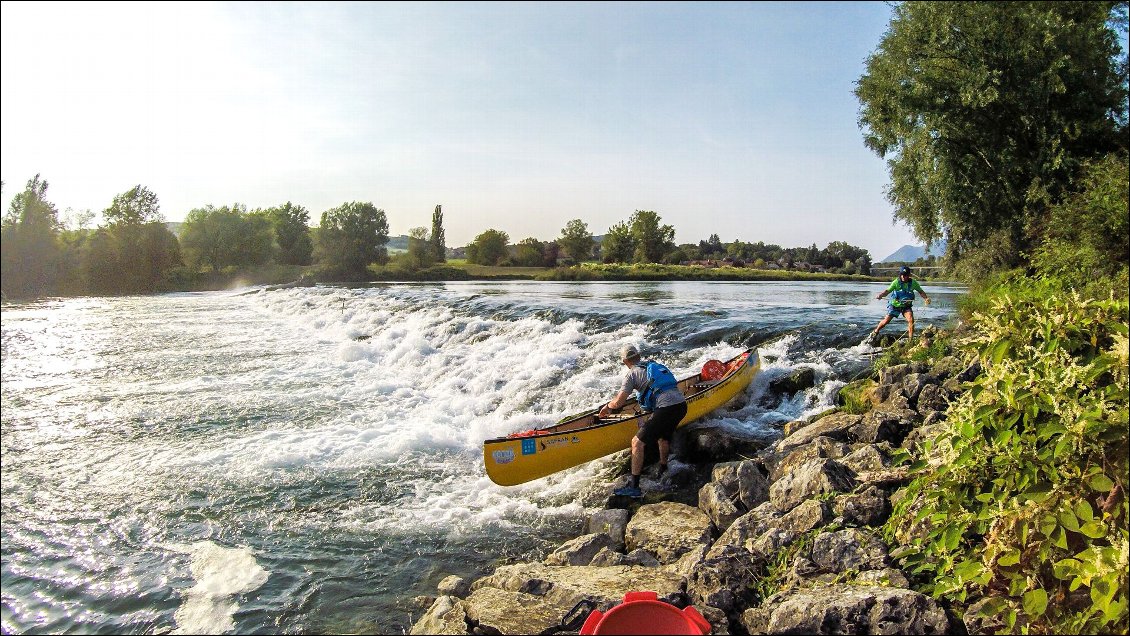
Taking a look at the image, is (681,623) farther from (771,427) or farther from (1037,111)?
(1037,111)

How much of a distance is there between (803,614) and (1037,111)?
16.4m

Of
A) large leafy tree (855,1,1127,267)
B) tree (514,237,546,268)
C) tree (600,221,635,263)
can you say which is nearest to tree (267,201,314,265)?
tree (514,237,546,268)

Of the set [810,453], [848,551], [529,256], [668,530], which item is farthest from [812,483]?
[529,256]

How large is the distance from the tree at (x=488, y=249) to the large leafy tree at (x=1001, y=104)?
8300 cm

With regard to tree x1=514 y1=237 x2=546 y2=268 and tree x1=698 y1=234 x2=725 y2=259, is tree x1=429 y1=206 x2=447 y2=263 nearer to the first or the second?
tree x1=514 y1=237 x2=546 y2=268

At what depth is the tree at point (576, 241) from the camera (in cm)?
10888

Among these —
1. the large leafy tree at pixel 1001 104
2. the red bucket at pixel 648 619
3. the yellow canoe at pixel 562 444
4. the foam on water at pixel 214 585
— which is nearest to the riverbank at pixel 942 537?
the red bucket at pixel 648 619

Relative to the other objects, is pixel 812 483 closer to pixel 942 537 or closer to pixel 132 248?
pixel 942 537

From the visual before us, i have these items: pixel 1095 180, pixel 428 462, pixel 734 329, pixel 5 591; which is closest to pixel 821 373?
pixel 734 329

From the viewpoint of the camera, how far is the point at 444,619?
5559 mm

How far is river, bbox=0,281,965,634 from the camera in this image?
21.9 feet

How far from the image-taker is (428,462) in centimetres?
1078

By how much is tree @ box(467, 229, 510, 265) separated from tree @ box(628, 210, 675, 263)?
23.2 metres

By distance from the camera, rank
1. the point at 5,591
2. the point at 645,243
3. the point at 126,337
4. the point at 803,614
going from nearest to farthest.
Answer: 1. the point at 803,614
2. the point at 5,591
3. the point at 126,337
4. the point at 645,243
